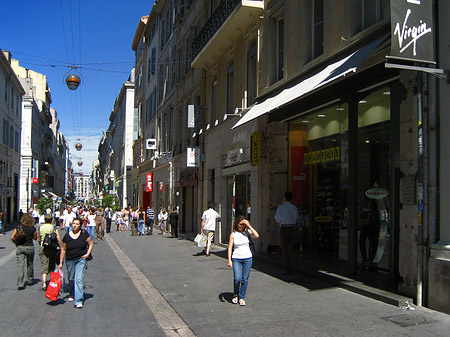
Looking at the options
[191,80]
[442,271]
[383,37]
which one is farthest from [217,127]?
[442,271]

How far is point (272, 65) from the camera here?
46.7 feet

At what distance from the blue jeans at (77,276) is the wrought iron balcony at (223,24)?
397 inches

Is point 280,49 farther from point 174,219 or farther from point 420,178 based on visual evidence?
point 174,219

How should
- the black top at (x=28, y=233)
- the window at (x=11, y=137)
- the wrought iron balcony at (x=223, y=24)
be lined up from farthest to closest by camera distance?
the window at (x=11, y=137)
the wrought iron balcony at (x=223, y=24)
the black top at (x=28, y=233)

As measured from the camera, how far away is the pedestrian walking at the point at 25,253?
31.6 ft

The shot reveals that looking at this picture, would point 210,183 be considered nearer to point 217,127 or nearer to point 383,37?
point 217,127

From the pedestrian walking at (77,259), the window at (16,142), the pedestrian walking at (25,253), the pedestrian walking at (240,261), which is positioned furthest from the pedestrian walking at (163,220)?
the window at (16,142)

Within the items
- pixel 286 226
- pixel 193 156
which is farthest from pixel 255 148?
pixel 193 156

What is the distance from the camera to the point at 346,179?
37.4 feet

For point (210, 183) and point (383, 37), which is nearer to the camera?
point (383, 37)

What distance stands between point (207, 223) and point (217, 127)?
201 inches

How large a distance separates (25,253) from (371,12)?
876 cm

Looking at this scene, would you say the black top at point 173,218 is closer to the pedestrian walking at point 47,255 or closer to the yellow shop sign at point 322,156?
the yellow shop sign at point 322,156

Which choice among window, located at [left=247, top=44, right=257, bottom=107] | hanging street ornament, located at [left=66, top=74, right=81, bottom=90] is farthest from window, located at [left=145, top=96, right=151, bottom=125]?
window, located at [left=247, top=44, right=257, bottom=107]
